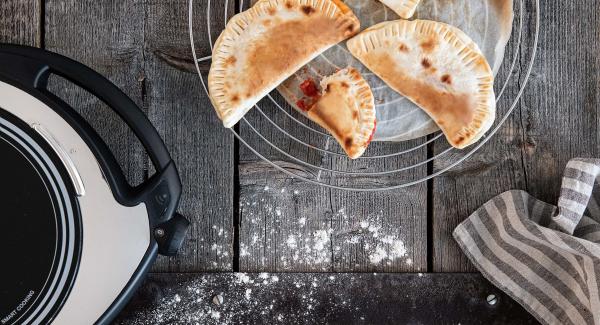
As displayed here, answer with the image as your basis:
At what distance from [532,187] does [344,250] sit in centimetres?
41

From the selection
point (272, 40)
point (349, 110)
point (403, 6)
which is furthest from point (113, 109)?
point (403, 6)

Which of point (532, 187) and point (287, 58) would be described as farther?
point (532, 187)

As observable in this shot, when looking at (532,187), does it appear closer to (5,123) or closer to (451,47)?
(451,47)

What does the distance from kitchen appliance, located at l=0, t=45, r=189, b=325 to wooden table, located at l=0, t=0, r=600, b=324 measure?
17 cm

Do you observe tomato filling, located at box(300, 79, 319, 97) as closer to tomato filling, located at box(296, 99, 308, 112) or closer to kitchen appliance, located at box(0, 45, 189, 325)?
tomato filling, located at box(296, 99, 308, 112)

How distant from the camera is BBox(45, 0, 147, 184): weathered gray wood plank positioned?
1.28 metres

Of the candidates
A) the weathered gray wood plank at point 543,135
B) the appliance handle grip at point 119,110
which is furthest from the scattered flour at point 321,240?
the appliance handle grip at point 119,110

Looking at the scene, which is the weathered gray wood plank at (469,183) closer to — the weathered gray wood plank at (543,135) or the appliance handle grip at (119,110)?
the weathered gray wood plank at (543,135)

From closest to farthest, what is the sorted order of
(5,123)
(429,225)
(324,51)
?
(5,123) → (324,51) → (429,225)

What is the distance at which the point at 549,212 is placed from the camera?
4.19 ft

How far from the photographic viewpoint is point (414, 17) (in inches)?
47.1

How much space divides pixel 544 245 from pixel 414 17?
506 millimetres

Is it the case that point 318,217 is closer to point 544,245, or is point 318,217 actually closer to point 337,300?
point 337,300

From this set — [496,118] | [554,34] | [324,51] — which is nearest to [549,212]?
[496,118]
